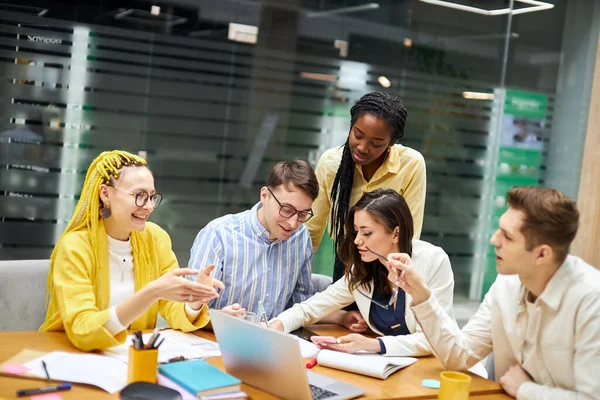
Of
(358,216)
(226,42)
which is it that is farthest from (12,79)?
(358,216)

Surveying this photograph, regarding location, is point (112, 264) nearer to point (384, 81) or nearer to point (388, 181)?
point (388, 181)

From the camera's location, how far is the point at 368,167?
3.48 meters

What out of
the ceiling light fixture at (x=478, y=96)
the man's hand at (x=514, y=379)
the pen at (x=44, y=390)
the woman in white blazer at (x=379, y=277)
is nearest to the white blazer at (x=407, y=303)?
the woman in white blazer at (x=379, y=277)

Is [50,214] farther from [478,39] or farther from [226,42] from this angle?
[478,39]

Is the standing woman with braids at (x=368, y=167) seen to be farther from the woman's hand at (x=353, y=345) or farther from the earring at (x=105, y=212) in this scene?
the earring at (x=105, y=212)

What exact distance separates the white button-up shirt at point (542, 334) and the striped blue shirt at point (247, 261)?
0.80 metres

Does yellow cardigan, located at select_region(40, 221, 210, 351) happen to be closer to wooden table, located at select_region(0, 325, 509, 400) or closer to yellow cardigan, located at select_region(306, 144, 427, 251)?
wooden table, located at select_region(0, 325, 509, 400)

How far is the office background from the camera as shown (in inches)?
181

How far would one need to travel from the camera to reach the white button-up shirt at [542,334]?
2162 millimetres

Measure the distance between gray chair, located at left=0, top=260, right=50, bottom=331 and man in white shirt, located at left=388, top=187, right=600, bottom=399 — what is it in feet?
4.68

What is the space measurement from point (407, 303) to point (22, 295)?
59.1 inches

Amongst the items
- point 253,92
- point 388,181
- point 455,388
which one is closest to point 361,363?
point 455,388

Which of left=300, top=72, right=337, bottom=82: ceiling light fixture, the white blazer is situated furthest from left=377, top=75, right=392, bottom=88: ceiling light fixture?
the white blazer

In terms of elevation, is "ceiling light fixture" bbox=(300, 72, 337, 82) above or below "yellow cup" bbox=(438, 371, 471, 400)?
above
